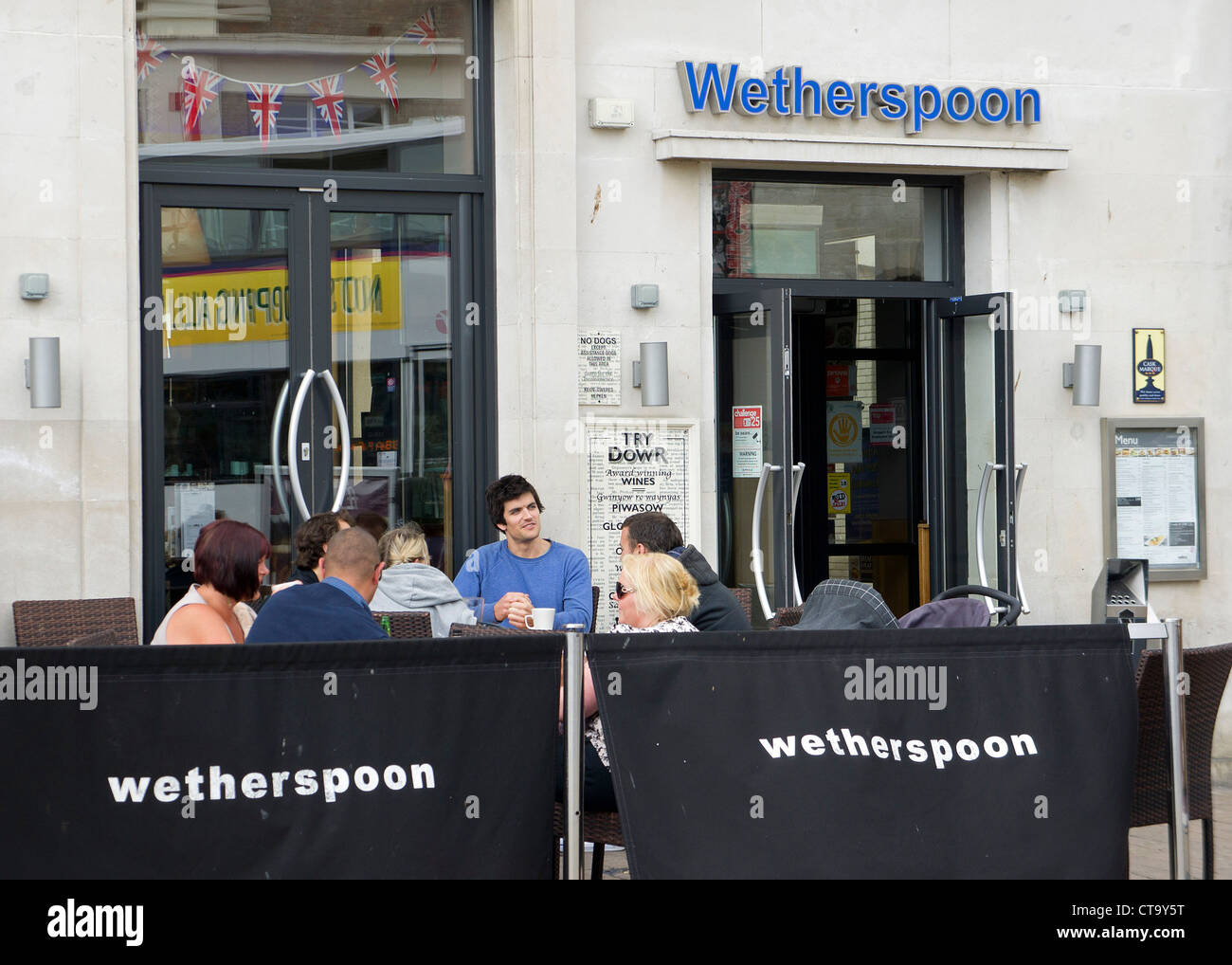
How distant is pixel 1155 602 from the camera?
9914 mm

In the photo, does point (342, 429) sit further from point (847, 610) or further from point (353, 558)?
point (847, 610)

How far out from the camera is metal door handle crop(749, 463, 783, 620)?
9.22 metres

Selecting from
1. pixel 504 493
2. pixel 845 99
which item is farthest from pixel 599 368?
pixel 845 99

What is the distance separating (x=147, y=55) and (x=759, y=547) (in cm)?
441

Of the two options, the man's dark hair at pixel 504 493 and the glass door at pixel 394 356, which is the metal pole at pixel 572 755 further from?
the glass door at pixel 394 356

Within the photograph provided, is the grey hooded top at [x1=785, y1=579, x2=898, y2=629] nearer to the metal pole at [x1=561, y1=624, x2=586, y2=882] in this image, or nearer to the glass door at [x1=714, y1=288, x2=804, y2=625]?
the metal pole at [x1=561, y1=624, x2=586, y2=882]

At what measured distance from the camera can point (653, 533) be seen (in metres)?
6.66

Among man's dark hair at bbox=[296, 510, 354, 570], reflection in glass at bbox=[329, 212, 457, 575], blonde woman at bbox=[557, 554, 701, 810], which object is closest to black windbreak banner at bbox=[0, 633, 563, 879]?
blonde woman at bbox=[557, 554, 701, 810]

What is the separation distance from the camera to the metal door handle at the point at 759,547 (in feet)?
30.2

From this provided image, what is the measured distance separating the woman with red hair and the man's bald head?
24 cm

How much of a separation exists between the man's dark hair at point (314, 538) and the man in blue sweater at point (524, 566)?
77cm

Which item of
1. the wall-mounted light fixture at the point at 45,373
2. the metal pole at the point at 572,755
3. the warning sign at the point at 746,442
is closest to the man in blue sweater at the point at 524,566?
the warning sign at the point at 746,442

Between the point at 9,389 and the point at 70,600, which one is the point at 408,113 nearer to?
the point at 9,389
